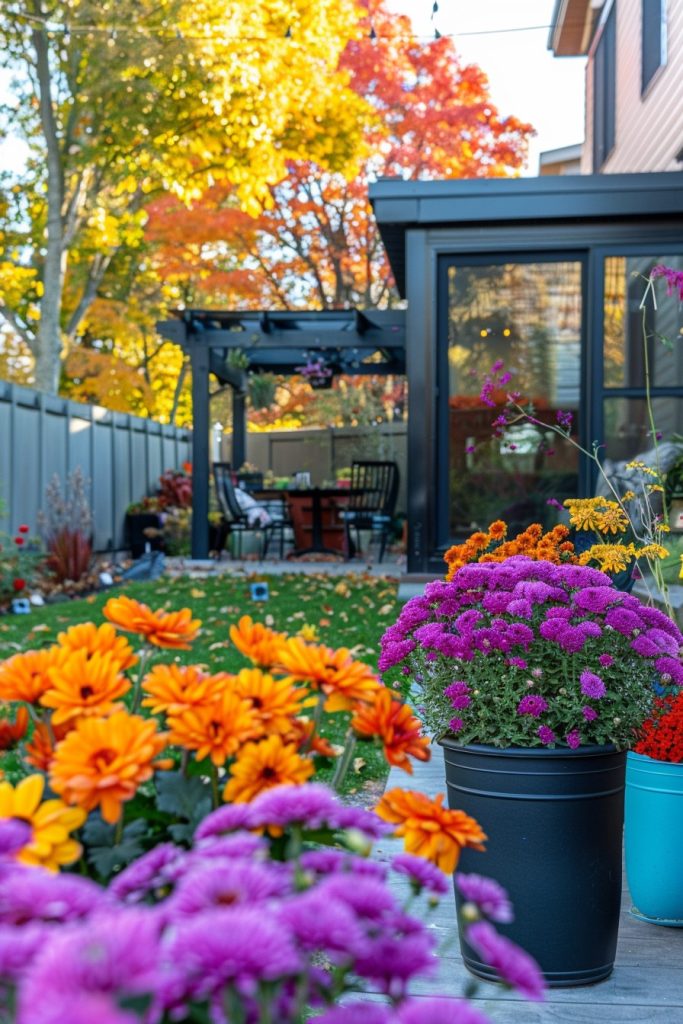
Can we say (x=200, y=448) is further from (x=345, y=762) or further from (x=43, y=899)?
(x=43, y=899)

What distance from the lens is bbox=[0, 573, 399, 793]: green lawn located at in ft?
22.5

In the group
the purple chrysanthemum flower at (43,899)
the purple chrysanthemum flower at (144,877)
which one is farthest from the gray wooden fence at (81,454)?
the purple chrysanthemum flower at (43,899)

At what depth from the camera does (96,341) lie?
990 inches

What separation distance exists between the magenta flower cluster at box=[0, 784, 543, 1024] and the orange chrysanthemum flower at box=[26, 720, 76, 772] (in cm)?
33

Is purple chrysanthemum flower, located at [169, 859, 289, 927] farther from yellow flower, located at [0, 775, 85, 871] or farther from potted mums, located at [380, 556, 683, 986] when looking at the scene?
potted mums, located at [380, 556, 683, 986]

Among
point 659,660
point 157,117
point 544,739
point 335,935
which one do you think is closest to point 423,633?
point 544,739

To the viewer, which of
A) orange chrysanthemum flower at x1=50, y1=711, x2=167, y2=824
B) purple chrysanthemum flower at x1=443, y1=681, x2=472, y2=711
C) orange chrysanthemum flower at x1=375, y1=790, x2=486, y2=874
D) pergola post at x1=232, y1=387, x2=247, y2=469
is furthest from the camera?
pergola post at x1=232, y1=387, x2=247, y2=469

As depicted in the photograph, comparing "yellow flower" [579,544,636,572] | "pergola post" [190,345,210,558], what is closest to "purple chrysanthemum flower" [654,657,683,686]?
"yellow flower" [579,544,636,572]

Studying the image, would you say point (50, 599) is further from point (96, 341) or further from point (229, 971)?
point (96, 341)

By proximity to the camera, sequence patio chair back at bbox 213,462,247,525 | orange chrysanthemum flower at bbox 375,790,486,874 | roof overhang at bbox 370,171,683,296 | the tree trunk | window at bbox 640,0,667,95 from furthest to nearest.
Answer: the tree trunk, patio chair back at bbox 213,462,247,525, window at bbox 640,0,667,95, roof overhang at bbox 370,171,683,296, orange chrysanthemum flower at bbox 375,790,486,874

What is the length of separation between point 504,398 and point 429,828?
27.3ft

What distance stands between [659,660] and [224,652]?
174 inches

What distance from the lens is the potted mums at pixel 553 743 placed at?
2.60 meters

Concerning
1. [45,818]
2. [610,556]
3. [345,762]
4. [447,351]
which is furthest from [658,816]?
[447,351]
